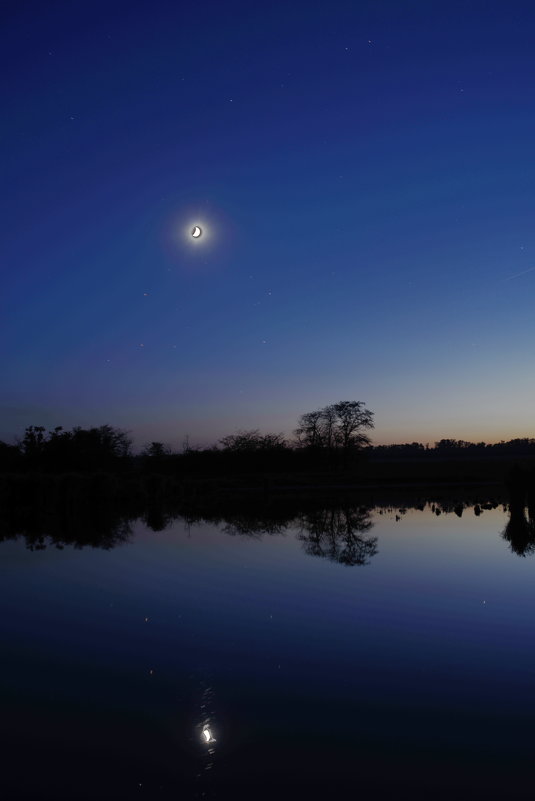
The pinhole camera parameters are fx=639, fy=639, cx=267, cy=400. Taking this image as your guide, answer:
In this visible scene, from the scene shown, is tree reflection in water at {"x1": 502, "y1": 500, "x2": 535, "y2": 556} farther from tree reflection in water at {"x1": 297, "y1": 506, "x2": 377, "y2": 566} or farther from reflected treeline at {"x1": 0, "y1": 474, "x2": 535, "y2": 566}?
tree reflection in water at {"x1": 297, "y1": 506, "x2": 377, "y2": 566}

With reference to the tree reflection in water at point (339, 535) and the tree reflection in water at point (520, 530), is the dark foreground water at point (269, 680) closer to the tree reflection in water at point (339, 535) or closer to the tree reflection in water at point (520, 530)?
the tree reflection in water at point (339, 535)

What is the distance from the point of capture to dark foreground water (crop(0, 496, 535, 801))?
550 centimetres

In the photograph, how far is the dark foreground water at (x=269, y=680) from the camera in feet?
18.0

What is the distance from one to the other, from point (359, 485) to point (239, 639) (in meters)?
55.0

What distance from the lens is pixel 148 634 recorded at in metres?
10.2

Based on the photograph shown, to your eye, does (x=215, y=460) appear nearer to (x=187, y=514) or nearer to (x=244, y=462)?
(x=244, y=462)

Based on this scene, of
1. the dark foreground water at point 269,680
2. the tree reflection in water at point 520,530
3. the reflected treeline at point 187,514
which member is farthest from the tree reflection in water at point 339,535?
the tree reflection in water at point 520,530

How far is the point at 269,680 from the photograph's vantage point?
26.1 feet

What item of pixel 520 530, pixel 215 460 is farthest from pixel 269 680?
pixel 215 460

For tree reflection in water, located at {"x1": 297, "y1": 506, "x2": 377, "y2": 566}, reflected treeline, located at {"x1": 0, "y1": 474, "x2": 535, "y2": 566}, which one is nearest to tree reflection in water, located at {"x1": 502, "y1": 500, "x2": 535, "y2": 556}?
reflected treeline, located at {"x1": 0, "y1": 474, "x2": 535, "y2": 566}

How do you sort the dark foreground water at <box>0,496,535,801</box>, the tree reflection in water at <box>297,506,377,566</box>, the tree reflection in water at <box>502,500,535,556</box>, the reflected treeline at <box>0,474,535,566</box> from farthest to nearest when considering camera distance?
the reflected treeline at <box>0,474,535,566</box>, the tree reflection in water at <box>502,500,535,556</box>, the tree reflection in water at <box>297,506,377,566</box>, the dark foreground water at <box>0,496,535,801</box>

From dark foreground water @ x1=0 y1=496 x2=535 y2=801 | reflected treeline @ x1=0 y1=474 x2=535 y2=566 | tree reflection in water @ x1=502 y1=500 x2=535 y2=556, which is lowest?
dark foreground water @ x1=0 y1=496 x2=535 y2=801

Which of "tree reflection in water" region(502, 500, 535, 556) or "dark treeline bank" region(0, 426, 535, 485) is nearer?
"tree reflection in water" region(502, 500, 535, 556)

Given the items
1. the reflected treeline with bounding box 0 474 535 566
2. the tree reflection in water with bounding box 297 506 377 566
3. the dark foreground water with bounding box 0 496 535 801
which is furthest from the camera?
the reflected treeline with bounding box 0 474 535 566
